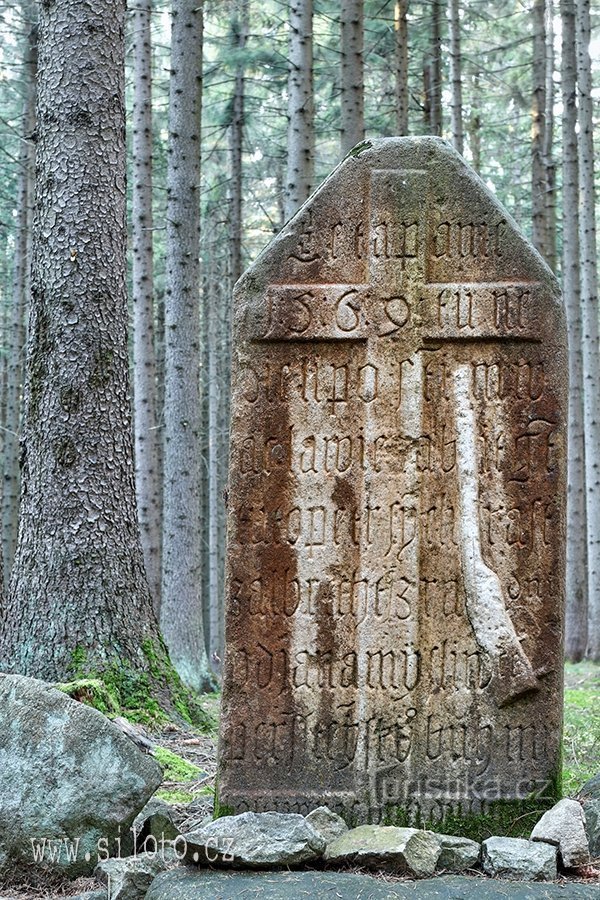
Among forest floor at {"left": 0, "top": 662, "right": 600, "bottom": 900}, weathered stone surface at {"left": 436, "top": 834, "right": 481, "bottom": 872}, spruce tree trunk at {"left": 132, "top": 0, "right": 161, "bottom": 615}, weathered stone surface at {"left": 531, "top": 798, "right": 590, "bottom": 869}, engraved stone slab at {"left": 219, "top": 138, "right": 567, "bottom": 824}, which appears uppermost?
spruce tree trunk at {"left": 132, "top": 0, "right": 161, "bottom": 615}

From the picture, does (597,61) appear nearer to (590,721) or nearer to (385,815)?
(590,721)

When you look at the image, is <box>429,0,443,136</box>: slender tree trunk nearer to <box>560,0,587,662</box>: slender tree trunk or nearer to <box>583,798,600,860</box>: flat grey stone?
<box>560,0,587,662</box>: slender tree trunk

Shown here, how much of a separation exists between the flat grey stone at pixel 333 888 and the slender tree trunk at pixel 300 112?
25.6 ft

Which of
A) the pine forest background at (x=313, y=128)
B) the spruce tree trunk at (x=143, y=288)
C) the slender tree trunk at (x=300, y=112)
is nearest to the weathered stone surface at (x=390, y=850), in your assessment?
the pine forest background at (x=313, y=128)

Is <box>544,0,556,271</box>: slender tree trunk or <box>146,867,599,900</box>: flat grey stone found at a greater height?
<box>544,0,556,271</box>: slender tree trunk

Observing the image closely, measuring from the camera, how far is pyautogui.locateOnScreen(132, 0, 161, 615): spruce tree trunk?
12008 mm

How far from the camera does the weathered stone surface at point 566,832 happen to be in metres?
3.91

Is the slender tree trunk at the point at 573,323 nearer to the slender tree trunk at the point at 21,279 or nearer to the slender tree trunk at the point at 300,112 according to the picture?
the slender tree trunk at the point at 300,112

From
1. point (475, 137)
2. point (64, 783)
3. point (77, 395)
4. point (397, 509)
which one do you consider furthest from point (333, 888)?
point (475, 137)

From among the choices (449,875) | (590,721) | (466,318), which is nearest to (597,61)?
(590,721)

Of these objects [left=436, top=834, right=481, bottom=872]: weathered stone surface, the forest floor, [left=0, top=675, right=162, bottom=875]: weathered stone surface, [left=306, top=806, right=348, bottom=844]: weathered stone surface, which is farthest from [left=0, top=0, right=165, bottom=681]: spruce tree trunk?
[left=436, top=834, right=481, bottom=872]: weathered stone surface

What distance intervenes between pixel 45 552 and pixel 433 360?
9.36 ft

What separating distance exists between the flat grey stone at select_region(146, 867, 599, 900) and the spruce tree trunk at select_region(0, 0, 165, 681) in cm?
251

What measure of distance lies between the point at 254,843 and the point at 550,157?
16347mm
